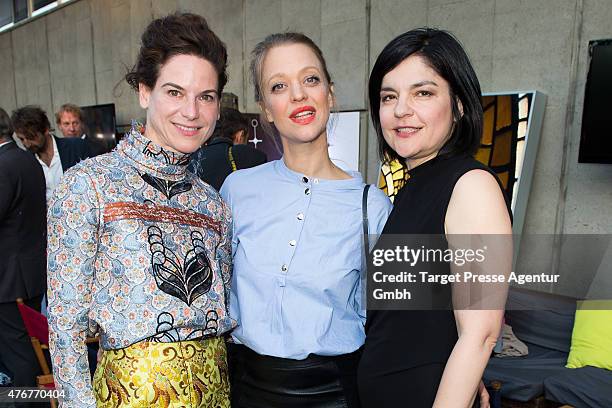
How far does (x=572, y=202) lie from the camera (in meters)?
3.32

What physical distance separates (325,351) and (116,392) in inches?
20.0

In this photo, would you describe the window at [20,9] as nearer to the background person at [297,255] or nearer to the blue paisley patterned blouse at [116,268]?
the background person at [297,255]

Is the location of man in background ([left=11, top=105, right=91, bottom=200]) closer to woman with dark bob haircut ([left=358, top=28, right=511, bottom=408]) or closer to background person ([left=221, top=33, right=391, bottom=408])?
background person ([left=221, top=33, right=391, bottom=408])

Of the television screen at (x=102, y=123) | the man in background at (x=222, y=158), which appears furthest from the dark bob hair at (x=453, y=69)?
the television screen at (x=102, y=123)

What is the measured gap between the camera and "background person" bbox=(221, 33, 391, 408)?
47.7 inches

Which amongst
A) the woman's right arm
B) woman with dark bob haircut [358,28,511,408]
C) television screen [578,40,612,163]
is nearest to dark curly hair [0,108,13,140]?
the woman's right arm

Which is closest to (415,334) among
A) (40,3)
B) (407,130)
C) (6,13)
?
(407,130)

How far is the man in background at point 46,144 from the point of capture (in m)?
3.51

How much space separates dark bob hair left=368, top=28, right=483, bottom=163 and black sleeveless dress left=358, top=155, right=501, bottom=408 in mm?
60

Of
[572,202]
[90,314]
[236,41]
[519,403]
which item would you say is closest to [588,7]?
[572,202]

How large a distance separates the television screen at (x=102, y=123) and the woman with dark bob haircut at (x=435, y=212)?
7233 mm

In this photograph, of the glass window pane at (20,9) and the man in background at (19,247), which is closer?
the man in background at (19,247)

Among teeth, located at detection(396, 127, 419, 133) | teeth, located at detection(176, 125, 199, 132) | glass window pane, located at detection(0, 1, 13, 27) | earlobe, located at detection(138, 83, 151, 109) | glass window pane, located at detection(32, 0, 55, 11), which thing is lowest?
teeth, located at detection(396, 127, 419, 133)

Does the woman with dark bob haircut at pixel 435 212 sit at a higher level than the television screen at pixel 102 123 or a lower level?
lower
